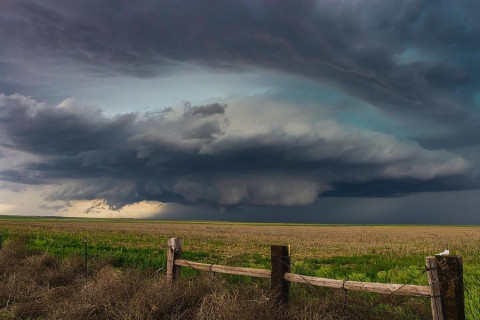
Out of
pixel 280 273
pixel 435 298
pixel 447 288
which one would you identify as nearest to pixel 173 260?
pixel 280 273

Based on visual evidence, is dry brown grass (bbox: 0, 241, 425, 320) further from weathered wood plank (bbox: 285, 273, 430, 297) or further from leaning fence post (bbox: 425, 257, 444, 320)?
leaning fence post (bbox: 425, 257, 444, 320)

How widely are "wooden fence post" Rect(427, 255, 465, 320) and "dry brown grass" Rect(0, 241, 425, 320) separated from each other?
4.33 ft

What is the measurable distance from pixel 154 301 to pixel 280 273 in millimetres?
2234

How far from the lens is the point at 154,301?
6.41 m

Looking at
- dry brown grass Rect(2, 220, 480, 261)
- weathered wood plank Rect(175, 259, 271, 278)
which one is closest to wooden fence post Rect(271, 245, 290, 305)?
weathered wood plank Rect(175, 259, 271, 278)

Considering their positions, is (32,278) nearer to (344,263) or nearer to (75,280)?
(75,280)

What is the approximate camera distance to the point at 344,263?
771 inches

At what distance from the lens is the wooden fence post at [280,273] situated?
6.18m

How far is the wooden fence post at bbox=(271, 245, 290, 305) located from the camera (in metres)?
6.18

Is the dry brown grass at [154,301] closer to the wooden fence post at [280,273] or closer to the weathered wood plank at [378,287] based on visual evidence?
the wooden fence post at [280,273]

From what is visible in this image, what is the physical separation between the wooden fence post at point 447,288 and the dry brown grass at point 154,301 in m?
1.32

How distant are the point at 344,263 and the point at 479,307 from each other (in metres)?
13.1

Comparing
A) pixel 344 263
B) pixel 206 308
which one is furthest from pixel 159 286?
pixel 344 263


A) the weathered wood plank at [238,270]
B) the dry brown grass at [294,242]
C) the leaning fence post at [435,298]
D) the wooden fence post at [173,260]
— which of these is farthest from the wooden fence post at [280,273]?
the wooden fence post at [173,260]
